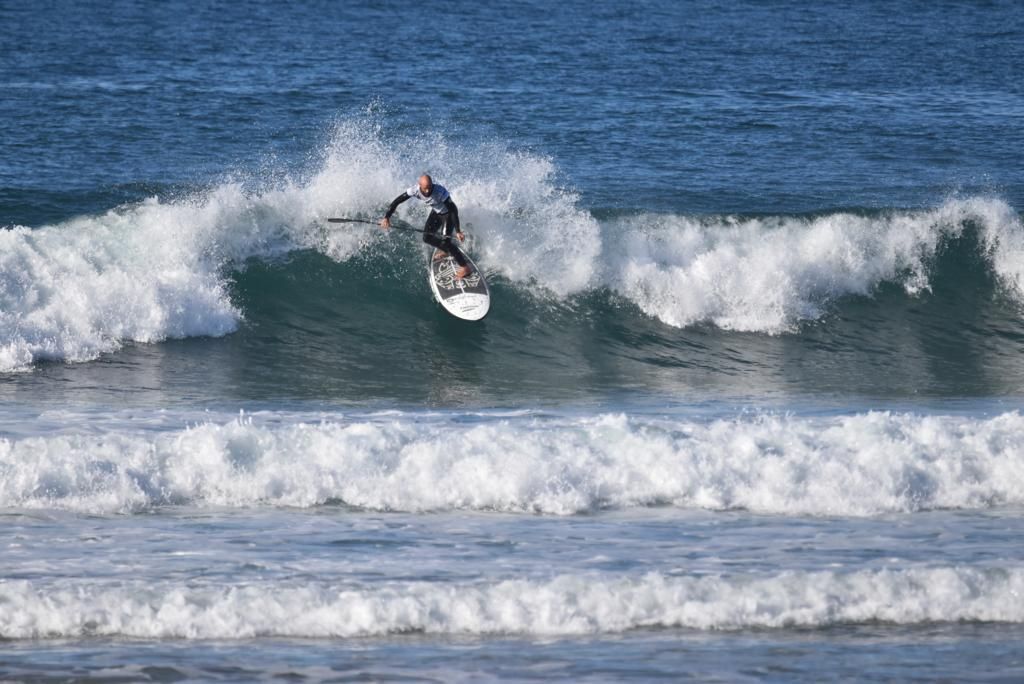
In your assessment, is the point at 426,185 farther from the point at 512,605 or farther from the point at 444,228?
the point at 512,605

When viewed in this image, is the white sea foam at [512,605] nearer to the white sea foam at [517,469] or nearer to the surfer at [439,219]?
the white sea foam at [517,469]

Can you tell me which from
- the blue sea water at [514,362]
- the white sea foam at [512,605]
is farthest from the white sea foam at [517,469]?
the white sea foam at [512,605]

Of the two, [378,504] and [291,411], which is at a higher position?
[291,411]

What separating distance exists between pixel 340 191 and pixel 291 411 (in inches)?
238

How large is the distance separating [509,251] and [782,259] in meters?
3.99

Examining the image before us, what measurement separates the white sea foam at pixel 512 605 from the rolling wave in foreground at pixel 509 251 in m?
7.36

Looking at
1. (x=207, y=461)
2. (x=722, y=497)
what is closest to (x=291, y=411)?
(x=207, y=461)

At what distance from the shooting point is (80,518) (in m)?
10.3

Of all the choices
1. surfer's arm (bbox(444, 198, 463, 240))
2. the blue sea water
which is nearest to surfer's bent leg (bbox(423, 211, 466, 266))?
surfer's arm (bbox(444, 198, 463, 240))

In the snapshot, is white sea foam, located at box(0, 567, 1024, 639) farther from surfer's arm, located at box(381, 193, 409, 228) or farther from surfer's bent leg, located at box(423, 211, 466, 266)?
surfer's bent leg, located at box(423, 211, 466, 266)

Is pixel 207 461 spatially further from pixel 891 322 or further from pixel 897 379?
pixel 891 322

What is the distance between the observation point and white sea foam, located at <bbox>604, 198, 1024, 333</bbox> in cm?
1769

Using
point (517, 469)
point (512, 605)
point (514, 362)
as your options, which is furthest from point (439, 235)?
point (512, 605)

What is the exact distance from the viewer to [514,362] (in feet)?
52.4
